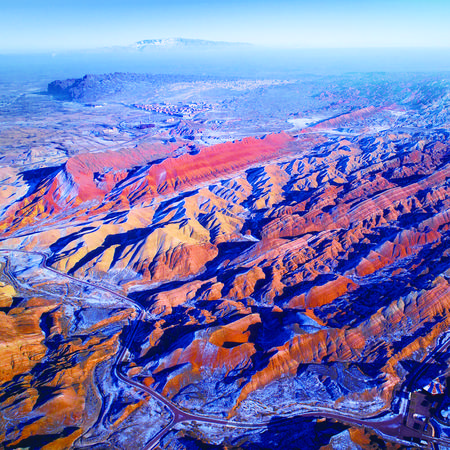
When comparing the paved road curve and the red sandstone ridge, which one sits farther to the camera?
the red sandstone ridge

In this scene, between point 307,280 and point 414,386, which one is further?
point 307,280

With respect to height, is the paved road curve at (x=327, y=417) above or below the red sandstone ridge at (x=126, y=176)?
below

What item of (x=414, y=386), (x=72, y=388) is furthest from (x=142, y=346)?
(x=414, y=386)

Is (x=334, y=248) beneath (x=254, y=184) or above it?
beneath

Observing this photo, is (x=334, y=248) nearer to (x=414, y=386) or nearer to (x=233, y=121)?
(x=414, y=386)

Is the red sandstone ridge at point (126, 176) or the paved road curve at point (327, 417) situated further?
the red sandstone ridge at point (126, 176)

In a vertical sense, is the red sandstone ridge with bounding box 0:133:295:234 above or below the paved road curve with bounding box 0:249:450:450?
above

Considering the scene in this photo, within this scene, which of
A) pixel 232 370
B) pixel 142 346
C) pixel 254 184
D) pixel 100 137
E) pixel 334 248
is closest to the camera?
pixel 232 370

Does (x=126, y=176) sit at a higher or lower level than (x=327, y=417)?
higher

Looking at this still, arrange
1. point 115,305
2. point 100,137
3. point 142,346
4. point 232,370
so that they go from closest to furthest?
point 232,370 → point 142,346 → point 115,305 → point 100,137

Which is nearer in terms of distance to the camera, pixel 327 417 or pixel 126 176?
pixel 327 417

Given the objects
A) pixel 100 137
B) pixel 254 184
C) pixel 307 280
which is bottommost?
pixel 307 280
